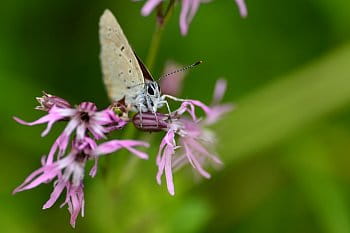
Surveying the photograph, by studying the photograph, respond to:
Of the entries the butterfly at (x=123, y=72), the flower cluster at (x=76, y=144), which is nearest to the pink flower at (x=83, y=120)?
the flower cluster at (x=76, y=144)

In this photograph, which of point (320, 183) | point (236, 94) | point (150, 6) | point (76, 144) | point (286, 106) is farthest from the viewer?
point (236, 94)

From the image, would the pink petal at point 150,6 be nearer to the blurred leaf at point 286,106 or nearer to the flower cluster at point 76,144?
the flower cluster at point 76,144

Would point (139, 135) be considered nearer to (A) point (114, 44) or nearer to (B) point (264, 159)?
(B) point (264, 159)

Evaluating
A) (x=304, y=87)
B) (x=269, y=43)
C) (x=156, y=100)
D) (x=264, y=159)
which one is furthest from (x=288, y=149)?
(x=156, y=100)

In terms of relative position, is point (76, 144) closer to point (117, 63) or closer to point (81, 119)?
point (81, 119)

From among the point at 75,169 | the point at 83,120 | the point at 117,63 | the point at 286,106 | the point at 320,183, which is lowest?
the point at 320,183

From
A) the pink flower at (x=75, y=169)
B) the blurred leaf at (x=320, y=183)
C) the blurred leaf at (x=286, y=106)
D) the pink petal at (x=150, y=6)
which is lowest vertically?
the blurred leaf at (x=320, y=183)

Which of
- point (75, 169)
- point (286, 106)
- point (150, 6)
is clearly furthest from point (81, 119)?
point (286, 106)
